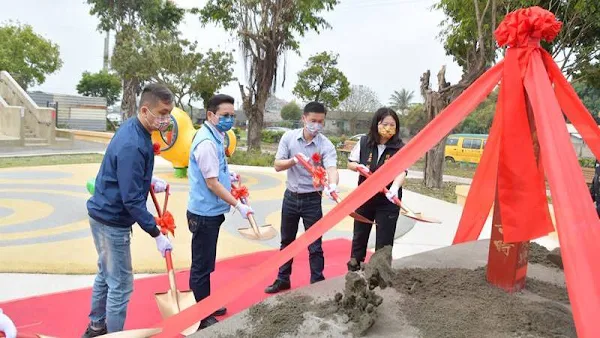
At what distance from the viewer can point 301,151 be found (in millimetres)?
3738

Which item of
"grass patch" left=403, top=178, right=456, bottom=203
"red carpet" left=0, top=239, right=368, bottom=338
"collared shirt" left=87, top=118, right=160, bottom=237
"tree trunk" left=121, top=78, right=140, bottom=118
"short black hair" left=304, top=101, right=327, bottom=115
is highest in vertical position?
"tree trunk" left=121, top=78, right=140, bottom=118

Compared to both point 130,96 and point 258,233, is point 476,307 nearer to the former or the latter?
point 258,233

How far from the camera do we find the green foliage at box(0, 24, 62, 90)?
27.0 m

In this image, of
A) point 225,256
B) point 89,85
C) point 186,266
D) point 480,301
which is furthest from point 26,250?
point 89,85

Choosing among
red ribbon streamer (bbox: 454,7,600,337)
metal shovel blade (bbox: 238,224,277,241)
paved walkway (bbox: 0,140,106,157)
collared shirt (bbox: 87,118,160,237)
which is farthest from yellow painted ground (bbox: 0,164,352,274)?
paved walkway (bbox: 0,140,106,157)

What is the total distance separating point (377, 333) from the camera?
1879mm

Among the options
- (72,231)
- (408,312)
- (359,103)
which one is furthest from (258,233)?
(359,103)

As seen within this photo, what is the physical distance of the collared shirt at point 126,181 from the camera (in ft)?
7.63

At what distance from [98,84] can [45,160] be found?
28102 mm

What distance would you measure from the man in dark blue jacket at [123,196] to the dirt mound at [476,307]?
1.40 m

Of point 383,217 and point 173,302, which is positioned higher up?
point 383,217

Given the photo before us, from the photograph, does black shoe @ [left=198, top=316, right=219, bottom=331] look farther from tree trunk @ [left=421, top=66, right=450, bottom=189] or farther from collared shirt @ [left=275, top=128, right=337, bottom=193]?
tree trunk @ [left=421, top=66, right=450, bottom=189]

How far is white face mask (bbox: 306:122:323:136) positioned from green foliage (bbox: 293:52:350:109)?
22673 mm

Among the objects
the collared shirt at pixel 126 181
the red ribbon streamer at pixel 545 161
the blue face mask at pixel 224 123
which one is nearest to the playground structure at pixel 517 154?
the red ribbon streamer at pixel 545 161
